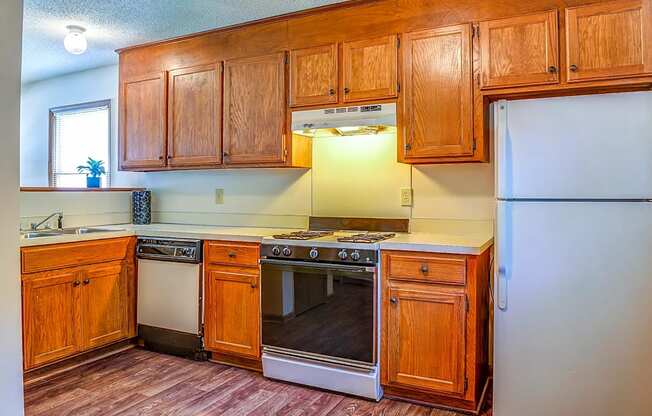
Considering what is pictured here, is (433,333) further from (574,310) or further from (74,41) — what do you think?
(74,41)

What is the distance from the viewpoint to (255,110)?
10.3 feet

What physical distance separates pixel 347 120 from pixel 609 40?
1.42 metres

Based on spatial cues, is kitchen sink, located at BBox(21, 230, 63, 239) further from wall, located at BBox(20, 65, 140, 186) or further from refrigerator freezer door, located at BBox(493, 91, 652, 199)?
refrigerator freezer door, located at BBox(493, 91, 652, 199)

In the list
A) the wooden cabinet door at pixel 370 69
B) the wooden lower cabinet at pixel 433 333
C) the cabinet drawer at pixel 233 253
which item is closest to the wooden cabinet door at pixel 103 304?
the cabinet drawer at pixel 233 253

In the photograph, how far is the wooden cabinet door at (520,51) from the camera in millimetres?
2316

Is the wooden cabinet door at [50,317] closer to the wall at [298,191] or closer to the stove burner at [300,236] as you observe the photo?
the wall at [298,191]

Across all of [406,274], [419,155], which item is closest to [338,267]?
[406,274]

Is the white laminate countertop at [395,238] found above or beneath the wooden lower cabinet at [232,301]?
above

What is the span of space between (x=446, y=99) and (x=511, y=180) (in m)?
0.70

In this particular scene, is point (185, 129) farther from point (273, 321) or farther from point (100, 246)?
point (273, 321)

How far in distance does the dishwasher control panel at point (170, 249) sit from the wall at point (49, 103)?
1125mm

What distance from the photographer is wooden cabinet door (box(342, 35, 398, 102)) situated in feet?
8.86

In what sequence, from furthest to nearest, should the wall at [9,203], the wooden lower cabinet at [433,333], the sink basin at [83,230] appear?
1. the sink basin at [83,230]
2. the wooden lower cabinet at [433,333]
3. the wall at [9,203]

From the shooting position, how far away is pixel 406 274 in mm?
2404
